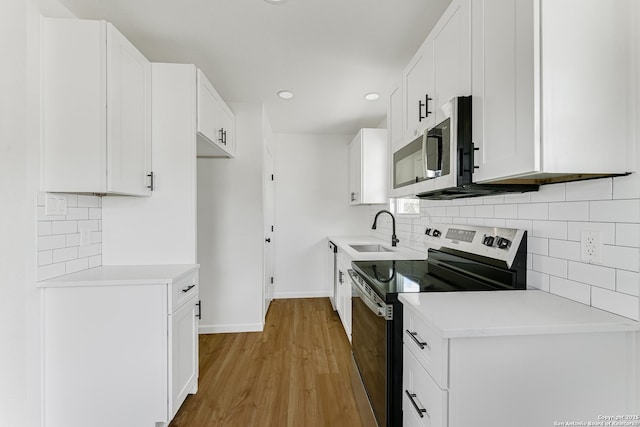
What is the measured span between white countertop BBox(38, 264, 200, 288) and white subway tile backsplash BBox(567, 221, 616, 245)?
1826 mm

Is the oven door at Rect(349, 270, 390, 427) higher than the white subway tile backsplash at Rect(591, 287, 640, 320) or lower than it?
lower

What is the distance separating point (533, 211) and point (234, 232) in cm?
255

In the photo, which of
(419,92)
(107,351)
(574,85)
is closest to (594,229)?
(574,85)

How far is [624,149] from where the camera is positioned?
0.92 metres

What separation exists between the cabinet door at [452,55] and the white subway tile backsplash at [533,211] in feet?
1.79

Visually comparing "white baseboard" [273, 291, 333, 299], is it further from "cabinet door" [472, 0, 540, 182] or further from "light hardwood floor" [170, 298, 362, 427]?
"cabinet door" [472, 0, 540, 182]

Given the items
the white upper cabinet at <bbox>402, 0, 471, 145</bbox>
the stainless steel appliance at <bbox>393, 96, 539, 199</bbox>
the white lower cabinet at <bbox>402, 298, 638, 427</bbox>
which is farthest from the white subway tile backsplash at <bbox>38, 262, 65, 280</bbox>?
the white upper cabinet at <bbox>402, 0, 471, 145</bbox>

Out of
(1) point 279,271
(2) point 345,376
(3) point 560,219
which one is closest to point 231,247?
(1) point 279,271

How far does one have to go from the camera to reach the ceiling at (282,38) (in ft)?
5.53

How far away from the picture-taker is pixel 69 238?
1.71m

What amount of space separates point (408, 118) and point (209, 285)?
8.07ft

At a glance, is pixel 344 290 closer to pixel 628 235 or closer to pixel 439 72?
pixel 439 72

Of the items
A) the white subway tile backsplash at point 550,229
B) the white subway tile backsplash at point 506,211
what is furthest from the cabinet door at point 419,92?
the white subway tile backsplash at point 550,229

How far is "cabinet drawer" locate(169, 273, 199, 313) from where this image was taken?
1.64 meters
